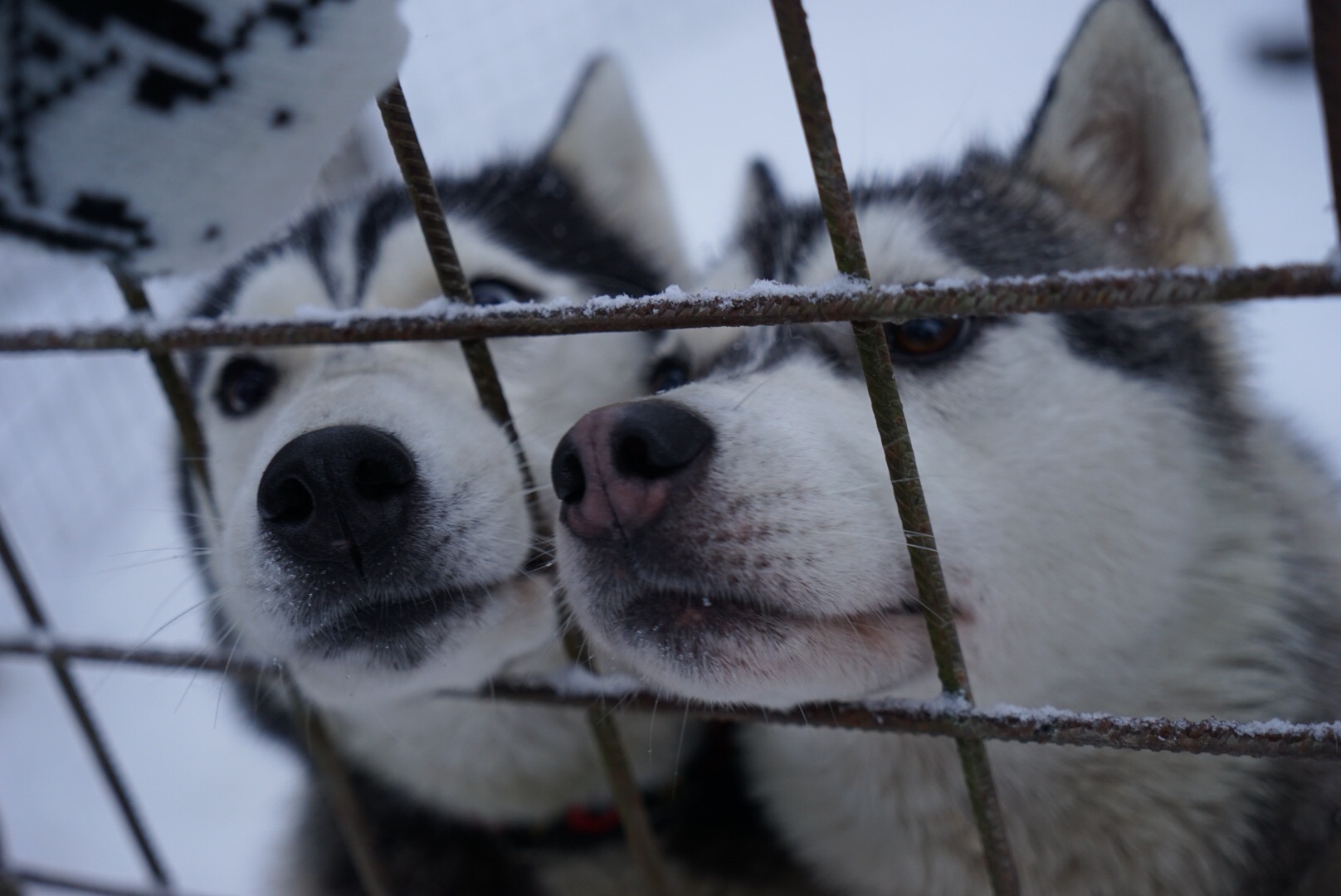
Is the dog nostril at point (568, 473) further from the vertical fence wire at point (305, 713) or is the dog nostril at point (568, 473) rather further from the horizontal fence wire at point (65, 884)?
the horizontal fence wire at point (65, 884)

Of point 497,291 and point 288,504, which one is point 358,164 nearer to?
point 497,291

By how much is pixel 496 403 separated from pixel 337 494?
0.23 metres

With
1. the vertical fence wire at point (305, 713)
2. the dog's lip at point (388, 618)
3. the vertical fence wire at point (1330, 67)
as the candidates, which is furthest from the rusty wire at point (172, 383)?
the vertical fence wire at point (1330, 67)

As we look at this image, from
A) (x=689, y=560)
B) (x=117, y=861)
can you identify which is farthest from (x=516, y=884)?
(x=117, y=861)

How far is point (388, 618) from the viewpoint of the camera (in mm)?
1298

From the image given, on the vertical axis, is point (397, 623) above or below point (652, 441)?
below

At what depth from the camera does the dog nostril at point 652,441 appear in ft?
3.40

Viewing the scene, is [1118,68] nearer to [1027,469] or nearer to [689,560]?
[1027,469]

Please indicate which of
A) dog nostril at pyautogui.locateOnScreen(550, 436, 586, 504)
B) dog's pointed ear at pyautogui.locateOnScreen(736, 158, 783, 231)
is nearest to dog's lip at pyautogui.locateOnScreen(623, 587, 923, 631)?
dog nostril at pyautogui.locateOnScreen(550, 436, 586, 504)

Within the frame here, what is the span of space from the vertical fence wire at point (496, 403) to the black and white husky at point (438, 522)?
41 mm

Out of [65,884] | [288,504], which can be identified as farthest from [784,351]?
[65,884]

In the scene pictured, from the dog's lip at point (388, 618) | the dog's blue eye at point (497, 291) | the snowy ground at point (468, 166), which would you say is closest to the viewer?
the dog's lip at point (388, 618)

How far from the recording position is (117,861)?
3762 mm

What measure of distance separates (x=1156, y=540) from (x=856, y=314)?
84 centimetres
